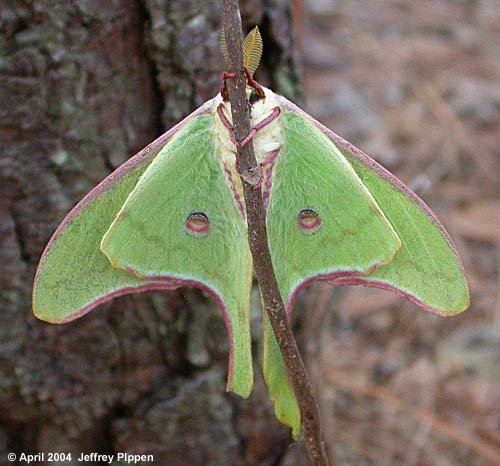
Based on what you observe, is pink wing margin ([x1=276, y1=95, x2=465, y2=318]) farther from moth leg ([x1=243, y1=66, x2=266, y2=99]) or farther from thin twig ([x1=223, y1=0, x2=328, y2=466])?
thin twig ([x1=223, y1=0, x2=328, y2=466])

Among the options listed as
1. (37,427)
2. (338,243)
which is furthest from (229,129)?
(37,427)

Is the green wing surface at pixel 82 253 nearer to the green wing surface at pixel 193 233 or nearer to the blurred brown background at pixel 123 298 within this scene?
the green wing surface at pixel 193 233

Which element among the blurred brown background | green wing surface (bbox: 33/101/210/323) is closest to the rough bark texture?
the blurred brown background

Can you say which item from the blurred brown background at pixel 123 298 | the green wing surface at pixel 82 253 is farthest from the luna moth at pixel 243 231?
the blurred brown background at pixel 123 298

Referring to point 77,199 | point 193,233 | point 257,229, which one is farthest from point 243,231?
point 77,199

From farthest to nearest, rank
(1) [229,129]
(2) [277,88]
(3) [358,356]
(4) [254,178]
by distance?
(3) [358,356] < (2) [277,88] < (1) [229,129] < (4) [254,178]

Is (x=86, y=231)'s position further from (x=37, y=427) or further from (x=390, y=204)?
(x=37, y=427)
